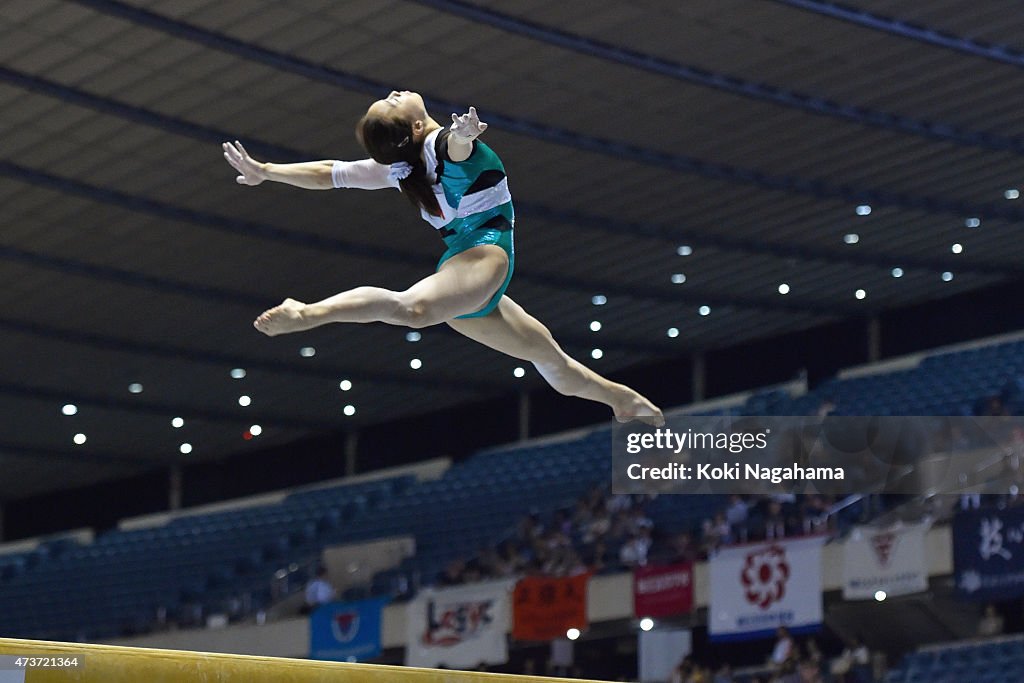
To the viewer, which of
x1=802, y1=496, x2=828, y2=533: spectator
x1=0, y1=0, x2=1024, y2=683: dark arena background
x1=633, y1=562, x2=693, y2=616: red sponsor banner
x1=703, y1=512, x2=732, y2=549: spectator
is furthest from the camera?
x1=633, y1=562, x2=693, y2=616: red sponsor banner

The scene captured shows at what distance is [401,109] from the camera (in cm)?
603

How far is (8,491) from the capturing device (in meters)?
37.0

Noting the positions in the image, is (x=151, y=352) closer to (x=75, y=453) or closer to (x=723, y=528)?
(x=75, y=453)

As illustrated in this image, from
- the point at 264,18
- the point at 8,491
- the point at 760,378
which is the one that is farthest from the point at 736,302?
the point at 8,491

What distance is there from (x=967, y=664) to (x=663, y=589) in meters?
4.37

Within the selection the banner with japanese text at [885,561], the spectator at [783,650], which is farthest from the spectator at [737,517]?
the spectator at [783,650]

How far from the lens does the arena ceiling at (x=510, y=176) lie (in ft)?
57.7

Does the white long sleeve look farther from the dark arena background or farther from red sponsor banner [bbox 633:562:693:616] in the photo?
red sponsor banner [bbox 633:562:693:616]

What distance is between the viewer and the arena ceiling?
17594mm

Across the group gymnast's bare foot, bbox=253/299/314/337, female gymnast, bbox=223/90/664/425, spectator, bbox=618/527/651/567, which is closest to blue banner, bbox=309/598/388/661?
spectator, bbox=618/527/651/567

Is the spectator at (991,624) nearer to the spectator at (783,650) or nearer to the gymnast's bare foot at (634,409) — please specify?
the spectator at (783,650)

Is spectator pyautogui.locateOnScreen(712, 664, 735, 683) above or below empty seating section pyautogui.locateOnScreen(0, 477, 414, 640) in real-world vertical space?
below

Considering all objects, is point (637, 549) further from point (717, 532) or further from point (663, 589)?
point (717, 532)

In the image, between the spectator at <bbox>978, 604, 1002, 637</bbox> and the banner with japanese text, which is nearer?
the spectator at <bbox>978, 604, 1002, 637</bbox>
